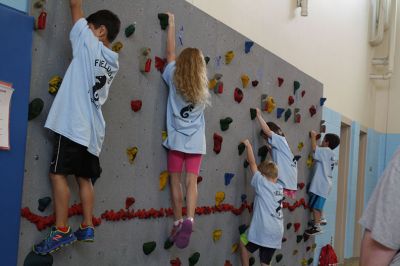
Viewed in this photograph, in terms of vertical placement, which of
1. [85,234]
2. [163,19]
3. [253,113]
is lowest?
[85,234]

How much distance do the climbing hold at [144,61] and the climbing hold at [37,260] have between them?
126cm

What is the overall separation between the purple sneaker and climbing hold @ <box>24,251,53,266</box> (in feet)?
3.30

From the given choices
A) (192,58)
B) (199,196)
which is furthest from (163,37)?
(199,196)

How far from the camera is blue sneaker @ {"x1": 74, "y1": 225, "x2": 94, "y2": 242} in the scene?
8.11 feet

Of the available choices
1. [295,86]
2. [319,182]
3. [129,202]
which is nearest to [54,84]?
[129,202]

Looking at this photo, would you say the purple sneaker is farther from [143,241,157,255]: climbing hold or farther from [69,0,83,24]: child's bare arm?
[69,0,83,24]: child's bare arm

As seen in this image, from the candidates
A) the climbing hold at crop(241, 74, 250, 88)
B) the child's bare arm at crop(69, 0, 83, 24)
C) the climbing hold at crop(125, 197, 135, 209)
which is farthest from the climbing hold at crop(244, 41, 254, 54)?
the child's bare arm at crop(69, 0, 83, 24)

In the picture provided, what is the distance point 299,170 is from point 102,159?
347cm

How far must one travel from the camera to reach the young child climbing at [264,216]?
4.29m

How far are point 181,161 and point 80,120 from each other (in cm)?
107

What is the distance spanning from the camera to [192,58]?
3205 millimetres

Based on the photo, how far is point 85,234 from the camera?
2.47m

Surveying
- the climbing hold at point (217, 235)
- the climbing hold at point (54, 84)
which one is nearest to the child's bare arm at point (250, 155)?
the climbing hold at point (217, 235)

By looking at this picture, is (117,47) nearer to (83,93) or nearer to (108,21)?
(108,21)
